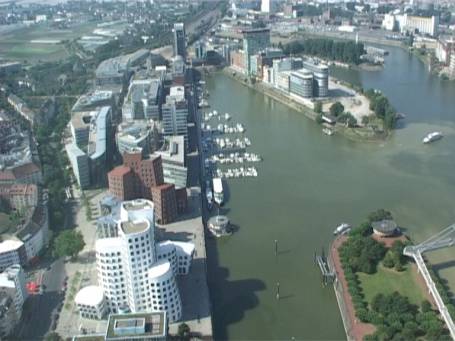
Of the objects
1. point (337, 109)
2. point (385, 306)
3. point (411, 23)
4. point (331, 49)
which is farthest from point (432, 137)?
point (411, 23)

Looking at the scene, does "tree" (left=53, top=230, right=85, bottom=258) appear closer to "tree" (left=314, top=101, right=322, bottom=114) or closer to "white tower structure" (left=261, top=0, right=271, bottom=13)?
"tree" (left=314, top=101, right=322, bottom=114)

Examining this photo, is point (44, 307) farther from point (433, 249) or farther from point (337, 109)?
point (337, 109)

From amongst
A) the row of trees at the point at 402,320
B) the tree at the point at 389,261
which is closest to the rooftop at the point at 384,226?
the tree at the point at 389,261

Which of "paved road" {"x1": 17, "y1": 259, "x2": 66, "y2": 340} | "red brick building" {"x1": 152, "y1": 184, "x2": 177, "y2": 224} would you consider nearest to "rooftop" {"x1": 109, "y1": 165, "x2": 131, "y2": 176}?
"red brick building" {"x1": 152, "y1": 184, "x2": 177, "y2": 224}

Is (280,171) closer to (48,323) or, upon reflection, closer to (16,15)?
(48,323)

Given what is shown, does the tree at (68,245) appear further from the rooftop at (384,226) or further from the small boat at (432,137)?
the small boat at (432,137)

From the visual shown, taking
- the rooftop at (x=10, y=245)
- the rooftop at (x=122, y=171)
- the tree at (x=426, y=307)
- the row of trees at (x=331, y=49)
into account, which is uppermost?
the row of trees at (x=331, y=49)

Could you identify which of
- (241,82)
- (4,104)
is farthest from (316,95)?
(4,104)
